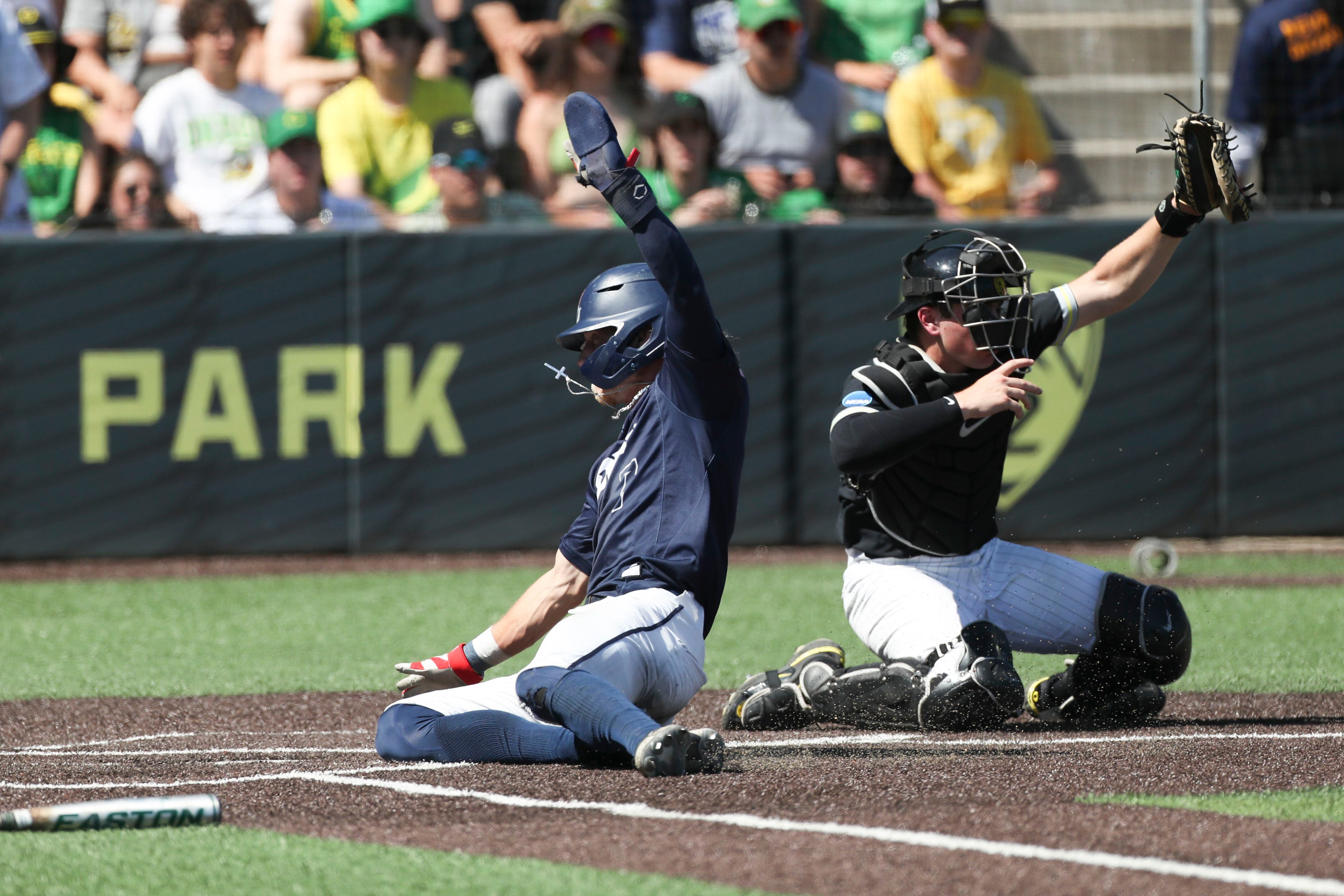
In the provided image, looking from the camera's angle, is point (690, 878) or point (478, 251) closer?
point (690, 878)

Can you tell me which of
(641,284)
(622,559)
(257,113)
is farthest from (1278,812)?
(257,113)

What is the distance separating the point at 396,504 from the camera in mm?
9836

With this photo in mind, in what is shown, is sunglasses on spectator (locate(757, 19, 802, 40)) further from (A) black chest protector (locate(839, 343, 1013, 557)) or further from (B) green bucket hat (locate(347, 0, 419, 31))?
(A) black chest protector (locate(839, 343, 1013, 557))

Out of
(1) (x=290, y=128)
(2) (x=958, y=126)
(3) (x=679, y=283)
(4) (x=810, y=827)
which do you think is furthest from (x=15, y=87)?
(4) (x=810, y=827)

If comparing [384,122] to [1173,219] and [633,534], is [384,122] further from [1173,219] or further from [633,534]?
[633,534]

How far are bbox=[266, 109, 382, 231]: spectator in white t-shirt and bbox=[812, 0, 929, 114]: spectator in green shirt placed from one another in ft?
10.7

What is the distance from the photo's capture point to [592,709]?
3961 millimetres

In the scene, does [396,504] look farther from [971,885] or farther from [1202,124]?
[971,885]

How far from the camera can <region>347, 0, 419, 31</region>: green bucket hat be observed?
10.2 m

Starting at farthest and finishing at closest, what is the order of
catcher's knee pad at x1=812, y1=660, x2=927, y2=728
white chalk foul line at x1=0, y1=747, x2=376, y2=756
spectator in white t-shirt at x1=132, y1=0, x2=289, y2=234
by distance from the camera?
spectator in white t-shirt at x1=132, y1=0, x2=289, y2=234, catcher's knee pad at x1=812, y1=660, x2=927, y2=728, white chalk foul line at x1=0, y1=747, x2=376, y2=756

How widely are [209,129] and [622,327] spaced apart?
21.3 feet

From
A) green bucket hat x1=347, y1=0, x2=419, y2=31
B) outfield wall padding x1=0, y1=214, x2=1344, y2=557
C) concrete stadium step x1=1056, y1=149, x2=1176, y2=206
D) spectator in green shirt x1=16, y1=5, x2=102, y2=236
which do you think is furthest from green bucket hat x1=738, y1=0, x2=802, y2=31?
spectator in green shirt x1=16, y1=5, x2=102, y2=236

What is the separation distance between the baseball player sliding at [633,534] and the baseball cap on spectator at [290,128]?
563cm

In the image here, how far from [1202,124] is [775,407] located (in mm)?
5110
